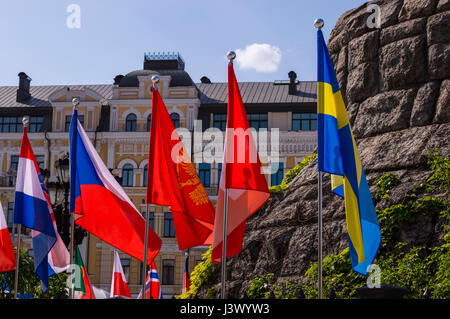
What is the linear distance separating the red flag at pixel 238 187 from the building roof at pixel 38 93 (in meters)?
34.1

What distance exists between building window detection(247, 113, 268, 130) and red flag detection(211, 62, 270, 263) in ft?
102

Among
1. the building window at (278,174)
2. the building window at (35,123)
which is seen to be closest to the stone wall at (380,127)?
the building window at (278,174)

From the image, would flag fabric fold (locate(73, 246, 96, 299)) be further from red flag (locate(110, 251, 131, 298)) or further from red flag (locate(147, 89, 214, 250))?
red flag (locate(147, 89, 214, 250))

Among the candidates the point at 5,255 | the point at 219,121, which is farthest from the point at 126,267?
the point at 5,255

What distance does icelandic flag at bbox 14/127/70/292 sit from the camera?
13016 millimetres

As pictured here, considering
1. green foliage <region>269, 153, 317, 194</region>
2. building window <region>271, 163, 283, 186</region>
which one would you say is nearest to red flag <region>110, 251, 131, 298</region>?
green foliage <region>269, 153, 317, 194</region>

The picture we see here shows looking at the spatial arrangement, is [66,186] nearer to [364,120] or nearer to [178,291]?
[364,120]

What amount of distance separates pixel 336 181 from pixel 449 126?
15.2 feet

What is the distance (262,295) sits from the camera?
12.6 meters

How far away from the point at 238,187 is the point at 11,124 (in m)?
35.3

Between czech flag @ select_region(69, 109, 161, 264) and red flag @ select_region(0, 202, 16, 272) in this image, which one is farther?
red flag @ select_region(0, 202, 16, 272)

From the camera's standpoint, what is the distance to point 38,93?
46312 millimetres

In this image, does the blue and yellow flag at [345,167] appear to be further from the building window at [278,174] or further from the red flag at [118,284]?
the building window at [278,174]

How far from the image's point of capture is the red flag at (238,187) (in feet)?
33.8
